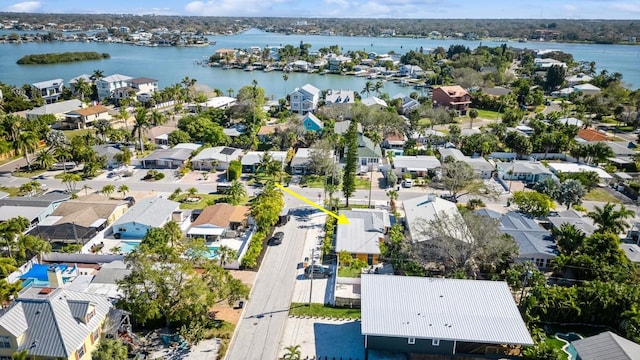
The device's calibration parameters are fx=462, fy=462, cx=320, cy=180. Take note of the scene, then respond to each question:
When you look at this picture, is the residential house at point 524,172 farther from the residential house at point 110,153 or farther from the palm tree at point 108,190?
the residential house at point 110,153

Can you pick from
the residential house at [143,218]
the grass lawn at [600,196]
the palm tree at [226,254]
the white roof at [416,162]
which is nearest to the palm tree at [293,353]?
the palm tree at [226,254]

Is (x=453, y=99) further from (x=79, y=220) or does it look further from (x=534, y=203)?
(x=79, y=220)

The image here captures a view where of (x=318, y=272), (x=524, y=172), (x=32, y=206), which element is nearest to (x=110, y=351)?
(x=318, y=272)

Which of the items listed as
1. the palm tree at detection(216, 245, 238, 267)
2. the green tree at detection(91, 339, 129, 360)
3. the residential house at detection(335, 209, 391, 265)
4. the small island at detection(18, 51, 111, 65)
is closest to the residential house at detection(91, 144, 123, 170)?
the palm tree at detection(216, 245, 238, 267)

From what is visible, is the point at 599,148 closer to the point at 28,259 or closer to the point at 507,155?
the point at 507,155

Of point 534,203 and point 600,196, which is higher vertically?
point 534,203

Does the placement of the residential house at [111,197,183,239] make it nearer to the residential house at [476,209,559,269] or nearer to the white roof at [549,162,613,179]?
the residential house at [476,209,559,269]
